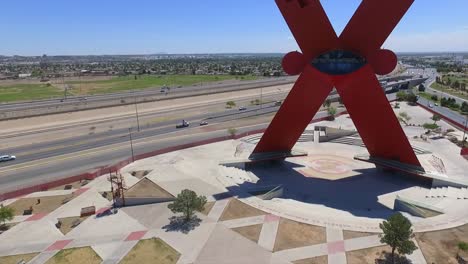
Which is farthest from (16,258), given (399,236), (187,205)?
(399,236)

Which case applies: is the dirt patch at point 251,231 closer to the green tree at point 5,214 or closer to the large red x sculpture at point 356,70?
the large red x sculpture at point 356,70

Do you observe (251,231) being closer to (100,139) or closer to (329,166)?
(329,166)

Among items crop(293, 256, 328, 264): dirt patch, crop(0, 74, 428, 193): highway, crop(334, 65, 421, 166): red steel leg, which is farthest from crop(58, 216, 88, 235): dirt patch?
crop(334, 65, 421, 166): red steel leg

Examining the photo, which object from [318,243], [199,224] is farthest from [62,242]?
[318,243]

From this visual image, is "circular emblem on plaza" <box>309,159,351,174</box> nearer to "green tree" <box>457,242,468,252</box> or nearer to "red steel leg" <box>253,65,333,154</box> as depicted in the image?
"red steel leg" <box>253,65,333,154</box>

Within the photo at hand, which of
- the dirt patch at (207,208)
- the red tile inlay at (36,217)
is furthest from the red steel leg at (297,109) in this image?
the red tile inlay at (36,217)

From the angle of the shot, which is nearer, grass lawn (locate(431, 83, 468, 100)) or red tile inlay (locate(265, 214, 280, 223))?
red tile inlay (locate(265, 214, 280, 223))

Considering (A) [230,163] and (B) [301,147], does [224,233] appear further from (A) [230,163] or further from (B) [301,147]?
(B) [301,147]
